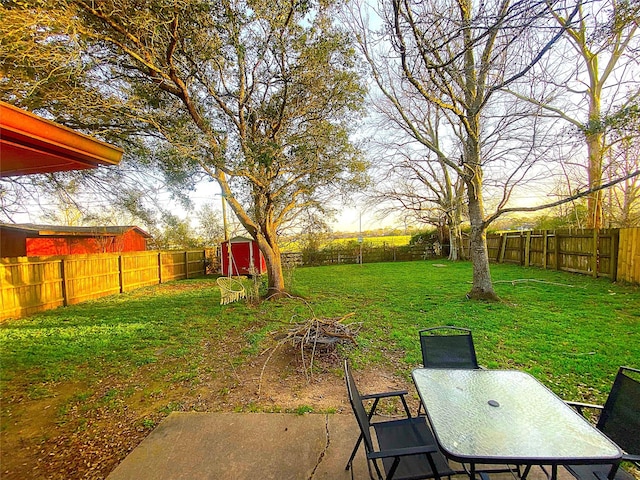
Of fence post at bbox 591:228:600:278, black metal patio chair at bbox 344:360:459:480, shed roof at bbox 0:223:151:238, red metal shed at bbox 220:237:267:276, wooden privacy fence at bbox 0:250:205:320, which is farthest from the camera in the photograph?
red metal shed at bbox 220:237:267:276

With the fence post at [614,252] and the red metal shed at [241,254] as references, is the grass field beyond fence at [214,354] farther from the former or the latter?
the red metal shed at [241,254]

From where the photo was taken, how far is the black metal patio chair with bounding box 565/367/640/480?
1.56 metres

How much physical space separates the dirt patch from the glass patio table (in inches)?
39.3

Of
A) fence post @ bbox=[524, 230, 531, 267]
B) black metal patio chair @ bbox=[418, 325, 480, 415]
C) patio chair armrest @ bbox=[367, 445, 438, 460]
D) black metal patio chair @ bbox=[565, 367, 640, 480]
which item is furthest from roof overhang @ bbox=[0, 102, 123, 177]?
fence post @ bbox=[524, 230, 531, 267]

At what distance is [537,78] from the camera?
442 cm

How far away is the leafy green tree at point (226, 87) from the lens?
4121 millimetres

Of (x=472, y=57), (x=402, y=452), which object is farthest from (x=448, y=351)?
(x=472, y=57)

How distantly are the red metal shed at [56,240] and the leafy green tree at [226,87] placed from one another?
974cm

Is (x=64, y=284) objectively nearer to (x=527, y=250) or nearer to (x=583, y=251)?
(x=583, y=251)

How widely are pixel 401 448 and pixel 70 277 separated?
9.79m

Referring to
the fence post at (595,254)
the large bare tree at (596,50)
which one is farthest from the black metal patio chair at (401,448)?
the fence post at (595,254)

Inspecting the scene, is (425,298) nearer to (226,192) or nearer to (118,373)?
(226,192)

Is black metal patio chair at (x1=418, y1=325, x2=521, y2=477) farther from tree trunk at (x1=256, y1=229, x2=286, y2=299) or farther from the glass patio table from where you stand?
tree trunk at (x1=256, y1=229, x2=286, y2=299)

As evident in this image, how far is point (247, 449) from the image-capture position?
2.17 m
